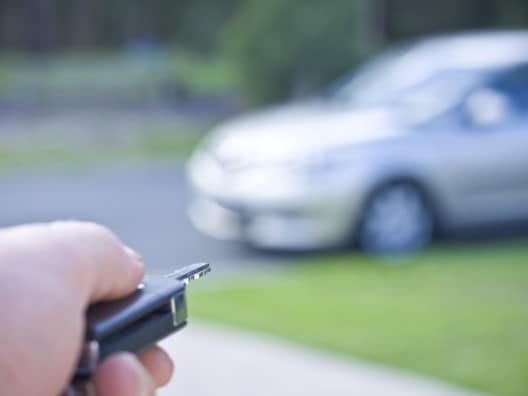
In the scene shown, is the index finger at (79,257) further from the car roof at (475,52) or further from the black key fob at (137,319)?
the car roof at (475,52)

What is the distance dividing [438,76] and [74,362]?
792cm

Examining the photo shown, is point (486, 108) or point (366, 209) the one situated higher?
point (486, 108)

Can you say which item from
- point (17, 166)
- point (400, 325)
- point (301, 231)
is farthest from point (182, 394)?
point (17, 166)

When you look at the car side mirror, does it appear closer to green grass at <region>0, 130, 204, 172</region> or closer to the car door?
the car door

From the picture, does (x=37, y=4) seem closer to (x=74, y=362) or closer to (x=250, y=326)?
(x=250, y=326)

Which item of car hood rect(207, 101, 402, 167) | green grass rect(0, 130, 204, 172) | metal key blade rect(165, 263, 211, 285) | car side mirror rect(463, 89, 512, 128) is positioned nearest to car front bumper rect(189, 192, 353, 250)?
car hood rect(207, 101, 402, 167)

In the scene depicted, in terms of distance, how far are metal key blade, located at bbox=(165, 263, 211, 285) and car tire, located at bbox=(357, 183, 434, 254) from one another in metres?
6.65

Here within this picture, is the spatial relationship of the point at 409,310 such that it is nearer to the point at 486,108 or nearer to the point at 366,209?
the point at 366,209

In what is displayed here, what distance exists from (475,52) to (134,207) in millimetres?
4124

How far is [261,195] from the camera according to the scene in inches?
304

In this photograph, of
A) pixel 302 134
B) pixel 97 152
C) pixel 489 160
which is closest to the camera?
pixel 489 160

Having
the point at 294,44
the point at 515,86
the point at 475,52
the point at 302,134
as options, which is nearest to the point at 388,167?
the point at 302,134

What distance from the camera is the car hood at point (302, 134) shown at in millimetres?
7904

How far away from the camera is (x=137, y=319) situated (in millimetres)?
1016
